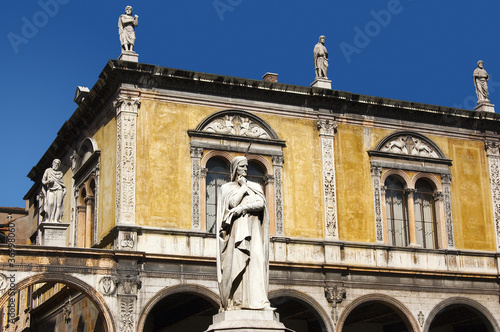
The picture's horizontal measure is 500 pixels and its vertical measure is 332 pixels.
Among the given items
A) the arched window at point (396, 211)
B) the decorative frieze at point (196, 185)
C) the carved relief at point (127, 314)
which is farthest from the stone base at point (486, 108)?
the carved relief at point (127, 314)

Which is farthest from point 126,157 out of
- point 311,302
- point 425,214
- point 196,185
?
point 425,214

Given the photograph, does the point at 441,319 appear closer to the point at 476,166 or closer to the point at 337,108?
the point at 476,166

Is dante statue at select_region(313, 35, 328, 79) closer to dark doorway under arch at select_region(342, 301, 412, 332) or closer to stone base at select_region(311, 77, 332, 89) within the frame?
stone base at select_region(311, 77, 332, 89)

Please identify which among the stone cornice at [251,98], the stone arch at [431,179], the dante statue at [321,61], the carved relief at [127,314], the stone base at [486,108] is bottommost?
the carved relief at [127,314]

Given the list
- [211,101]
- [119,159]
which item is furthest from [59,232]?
[211,101]

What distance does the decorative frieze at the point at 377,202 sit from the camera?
2467cm

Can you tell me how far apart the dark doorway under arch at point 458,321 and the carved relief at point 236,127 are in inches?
299

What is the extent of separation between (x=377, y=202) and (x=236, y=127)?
179 inches

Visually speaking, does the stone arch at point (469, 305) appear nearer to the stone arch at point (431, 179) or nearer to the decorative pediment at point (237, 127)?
the stone arch at point (431, 179)

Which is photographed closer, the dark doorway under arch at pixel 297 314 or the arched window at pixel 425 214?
the dark doorway under arch at pixel 297 314

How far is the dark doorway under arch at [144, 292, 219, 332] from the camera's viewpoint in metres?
24.2

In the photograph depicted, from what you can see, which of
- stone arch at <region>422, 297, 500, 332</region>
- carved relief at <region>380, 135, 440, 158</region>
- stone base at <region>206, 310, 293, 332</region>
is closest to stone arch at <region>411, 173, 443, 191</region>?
carved relief at <region>380, 135, 440, 158</region>

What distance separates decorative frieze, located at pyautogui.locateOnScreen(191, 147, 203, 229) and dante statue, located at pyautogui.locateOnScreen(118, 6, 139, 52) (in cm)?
321

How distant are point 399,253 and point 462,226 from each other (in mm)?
2431
